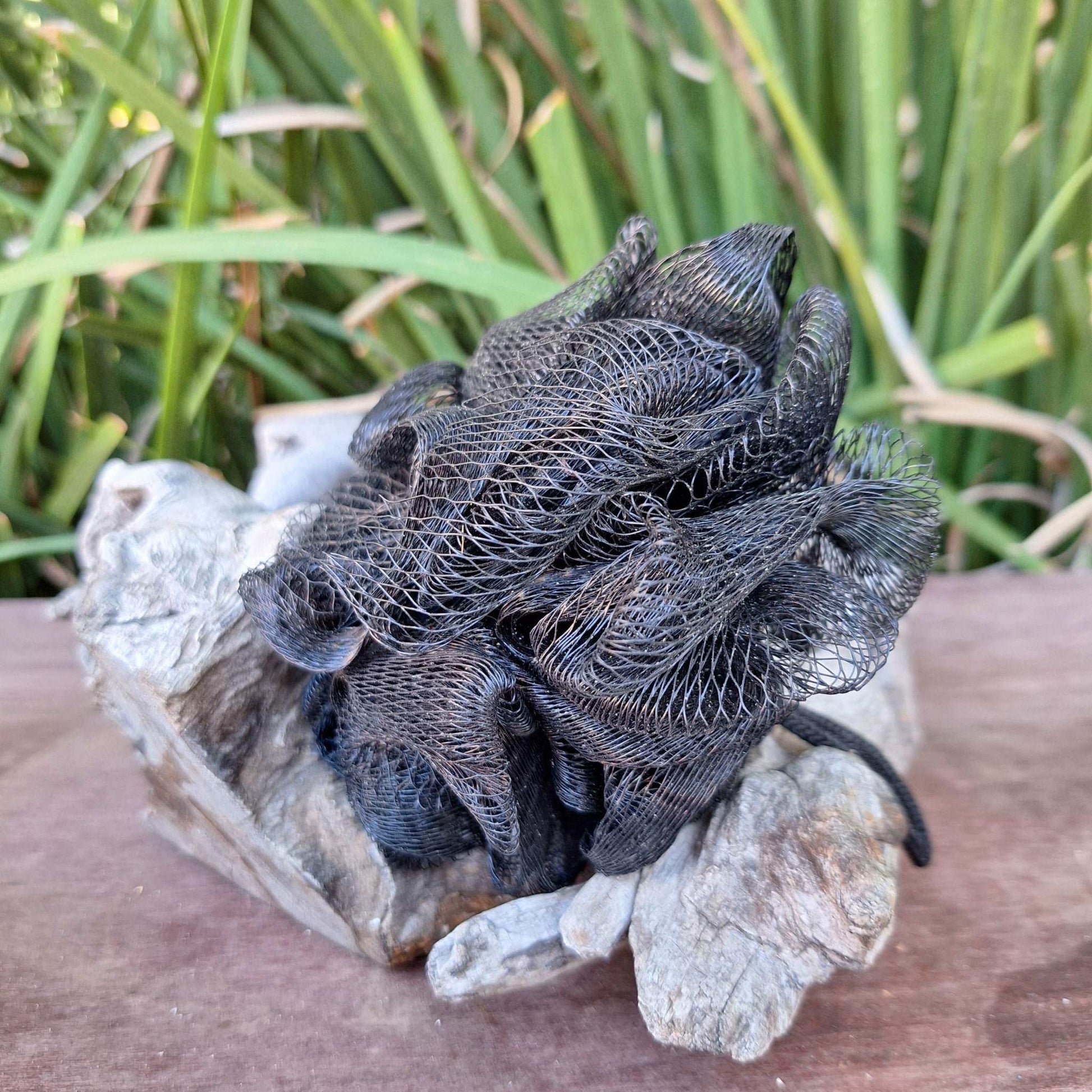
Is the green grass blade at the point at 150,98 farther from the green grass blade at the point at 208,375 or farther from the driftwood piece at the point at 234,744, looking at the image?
the driftwood piece at the point at 234,744

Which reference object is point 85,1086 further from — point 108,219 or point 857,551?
Result: point 108,219

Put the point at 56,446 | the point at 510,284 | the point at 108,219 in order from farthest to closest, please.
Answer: the point at 56,446 < the point at 108,219 < the point at 510,284

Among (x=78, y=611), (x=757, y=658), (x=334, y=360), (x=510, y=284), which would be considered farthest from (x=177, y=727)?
(x=334, y=360)

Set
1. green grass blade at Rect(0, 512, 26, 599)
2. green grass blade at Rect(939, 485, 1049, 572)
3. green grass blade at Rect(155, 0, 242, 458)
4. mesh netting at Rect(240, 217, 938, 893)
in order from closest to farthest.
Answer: mesh netting at Rect(240, 217, 938, 893)
green grass blade at Rect(155, 0, 242, 458)
green grass blade at Rect(939, 485, 1049, 572)
green grass blade at Rect(0, 512, 26, 599)

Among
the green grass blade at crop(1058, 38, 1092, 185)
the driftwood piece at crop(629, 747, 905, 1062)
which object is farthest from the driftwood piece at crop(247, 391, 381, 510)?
the green grass blade at crop(1058, 38, 1092, 185)

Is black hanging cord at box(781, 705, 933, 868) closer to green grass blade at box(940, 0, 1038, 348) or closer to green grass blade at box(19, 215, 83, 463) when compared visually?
green grass blade at box(940, 0, 1038, 348)

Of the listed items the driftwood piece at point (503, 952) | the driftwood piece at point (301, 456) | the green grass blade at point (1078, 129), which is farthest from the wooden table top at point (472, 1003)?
the green grass blade at point (1078, 129)
